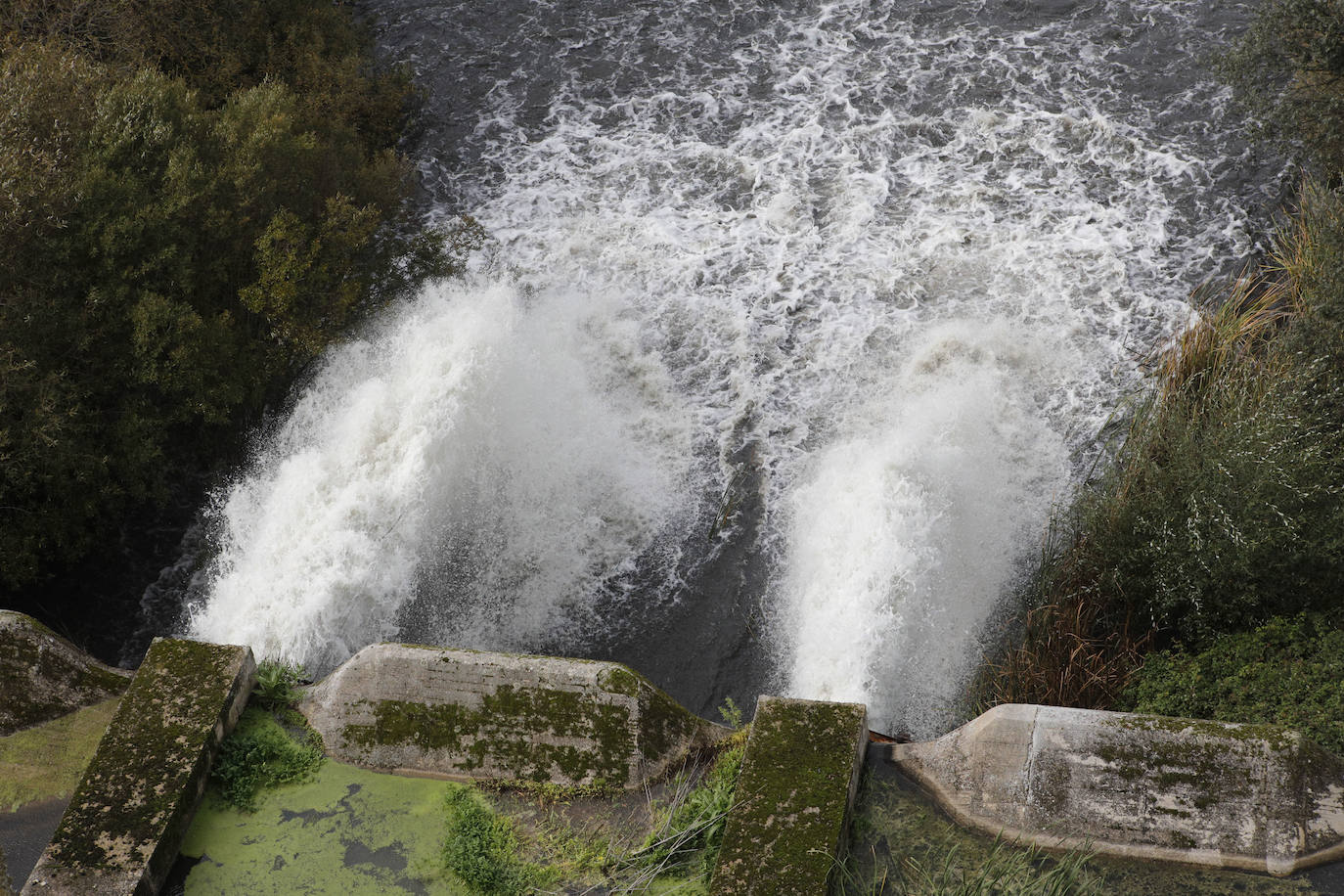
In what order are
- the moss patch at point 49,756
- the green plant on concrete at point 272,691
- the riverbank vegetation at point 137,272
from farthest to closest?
the riverbank vegetation at point 137,272 < the green plant on concrete at point 272,691 < the moss patch at point 49,756

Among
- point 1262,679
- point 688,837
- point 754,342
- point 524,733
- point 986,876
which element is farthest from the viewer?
point 754,342

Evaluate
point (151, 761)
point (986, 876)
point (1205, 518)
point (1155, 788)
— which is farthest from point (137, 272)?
point (1155, 788)

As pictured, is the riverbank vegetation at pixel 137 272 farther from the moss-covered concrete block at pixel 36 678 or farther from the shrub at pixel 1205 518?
the shrub at pixel 1205 518

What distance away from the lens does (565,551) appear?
41.1ft

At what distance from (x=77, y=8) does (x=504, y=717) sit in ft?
44.1

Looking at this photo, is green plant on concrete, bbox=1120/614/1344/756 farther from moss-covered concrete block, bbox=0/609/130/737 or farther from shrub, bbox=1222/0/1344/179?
shrub, bbox=1222/0/1344/179

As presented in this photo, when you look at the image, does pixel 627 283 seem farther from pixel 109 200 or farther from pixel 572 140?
pixel 109 200

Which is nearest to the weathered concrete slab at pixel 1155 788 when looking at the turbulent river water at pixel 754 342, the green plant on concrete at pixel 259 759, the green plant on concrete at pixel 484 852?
the green plant on concrete at pixel 484 852

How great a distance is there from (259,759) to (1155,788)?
5423mm

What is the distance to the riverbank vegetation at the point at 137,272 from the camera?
1219 centimetres

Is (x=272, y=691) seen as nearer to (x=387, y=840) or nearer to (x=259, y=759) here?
(x=259, y=759)

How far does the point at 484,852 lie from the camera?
23.0ft

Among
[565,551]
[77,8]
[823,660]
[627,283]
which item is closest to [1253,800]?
[823,660]

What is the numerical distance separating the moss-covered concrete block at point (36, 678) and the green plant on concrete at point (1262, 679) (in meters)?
7.71
